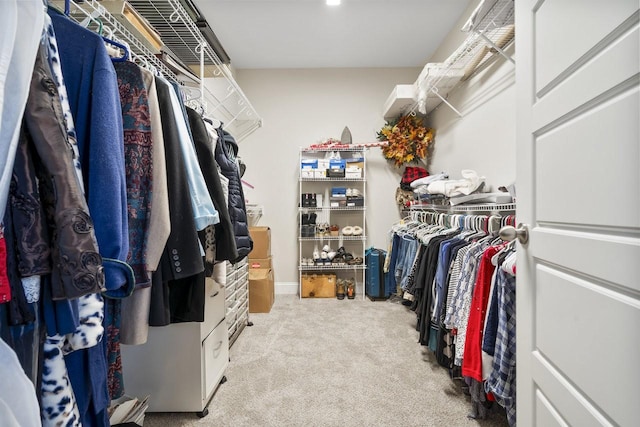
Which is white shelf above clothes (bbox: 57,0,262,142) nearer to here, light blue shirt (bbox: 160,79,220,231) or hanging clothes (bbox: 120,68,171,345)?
light blue shirt (bbox: 160,79,220,231)

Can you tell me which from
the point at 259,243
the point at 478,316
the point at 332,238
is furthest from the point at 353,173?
the point at 478,316

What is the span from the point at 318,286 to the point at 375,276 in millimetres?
658

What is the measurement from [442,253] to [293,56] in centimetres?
271

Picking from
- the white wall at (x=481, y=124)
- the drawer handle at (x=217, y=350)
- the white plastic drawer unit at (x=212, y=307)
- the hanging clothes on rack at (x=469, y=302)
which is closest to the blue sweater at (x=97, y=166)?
the white plastic drawer unit at (x=212, y=307)

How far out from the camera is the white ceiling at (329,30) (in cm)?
240

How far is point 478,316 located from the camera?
1.32 meters

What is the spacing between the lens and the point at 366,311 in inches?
113

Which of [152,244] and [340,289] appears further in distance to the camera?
[340,289]

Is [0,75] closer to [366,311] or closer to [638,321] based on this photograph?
[638,321]

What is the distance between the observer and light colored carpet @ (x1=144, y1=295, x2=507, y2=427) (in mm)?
1431

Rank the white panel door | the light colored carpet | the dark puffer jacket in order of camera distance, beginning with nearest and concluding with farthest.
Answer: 1. the white panel door
2. the light colored carpet
3. the dark puffer jacket

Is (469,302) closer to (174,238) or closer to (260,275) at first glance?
(174,238)

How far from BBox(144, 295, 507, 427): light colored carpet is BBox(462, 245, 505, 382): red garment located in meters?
0.34

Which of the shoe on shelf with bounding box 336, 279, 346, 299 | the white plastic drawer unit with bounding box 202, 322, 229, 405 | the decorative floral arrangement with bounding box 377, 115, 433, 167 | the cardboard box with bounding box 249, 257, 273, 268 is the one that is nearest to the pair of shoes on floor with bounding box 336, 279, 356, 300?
the shoe on shelf with bounding box 336, 279, 346, 299
